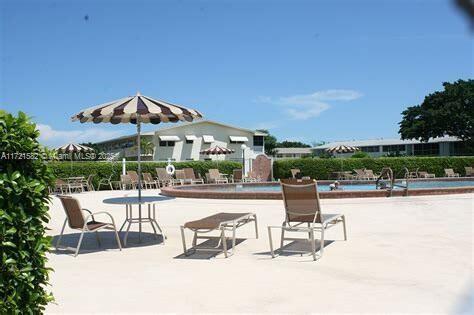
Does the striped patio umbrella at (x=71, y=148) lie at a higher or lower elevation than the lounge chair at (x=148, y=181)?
higher

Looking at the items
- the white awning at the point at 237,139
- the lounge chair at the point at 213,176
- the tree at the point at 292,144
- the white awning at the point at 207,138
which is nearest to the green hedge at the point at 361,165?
the lounge chair at the point at 213,176

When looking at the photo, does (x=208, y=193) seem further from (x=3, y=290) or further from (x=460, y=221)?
(x=3, y=290)

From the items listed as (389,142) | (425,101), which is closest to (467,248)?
(425,101)

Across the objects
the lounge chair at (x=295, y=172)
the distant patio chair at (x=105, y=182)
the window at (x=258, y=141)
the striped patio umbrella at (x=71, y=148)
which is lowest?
the distant patio chair at (x=105, y=182)

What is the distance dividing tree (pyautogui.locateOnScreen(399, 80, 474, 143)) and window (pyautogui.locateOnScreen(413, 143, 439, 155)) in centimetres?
719

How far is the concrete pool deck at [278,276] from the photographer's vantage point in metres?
4.08

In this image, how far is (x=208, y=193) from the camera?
15680 millimetres

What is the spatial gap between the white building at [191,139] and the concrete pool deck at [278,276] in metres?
41.2

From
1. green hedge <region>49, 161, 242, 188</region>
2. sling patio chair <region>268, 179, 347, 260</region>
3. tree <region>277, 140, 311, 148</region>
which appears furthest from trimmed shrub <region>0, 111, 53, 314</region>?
tree <region>277, 140, 311, 148</region>

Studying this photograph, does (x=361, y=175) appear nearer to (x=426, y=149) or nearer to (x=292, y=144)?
(x=426, y=149)

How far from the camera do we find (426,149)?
6875cm

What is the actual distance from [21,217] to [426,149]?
71547 millimetres

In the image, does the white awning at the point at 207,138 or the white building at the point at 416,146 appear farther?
the white building at the point at 416,146

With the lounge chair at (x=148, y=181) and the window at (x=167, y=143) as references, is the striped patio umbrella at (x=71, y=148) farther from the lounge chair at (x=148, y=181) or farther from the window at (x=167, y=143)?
the window at (x=167, y=143)
